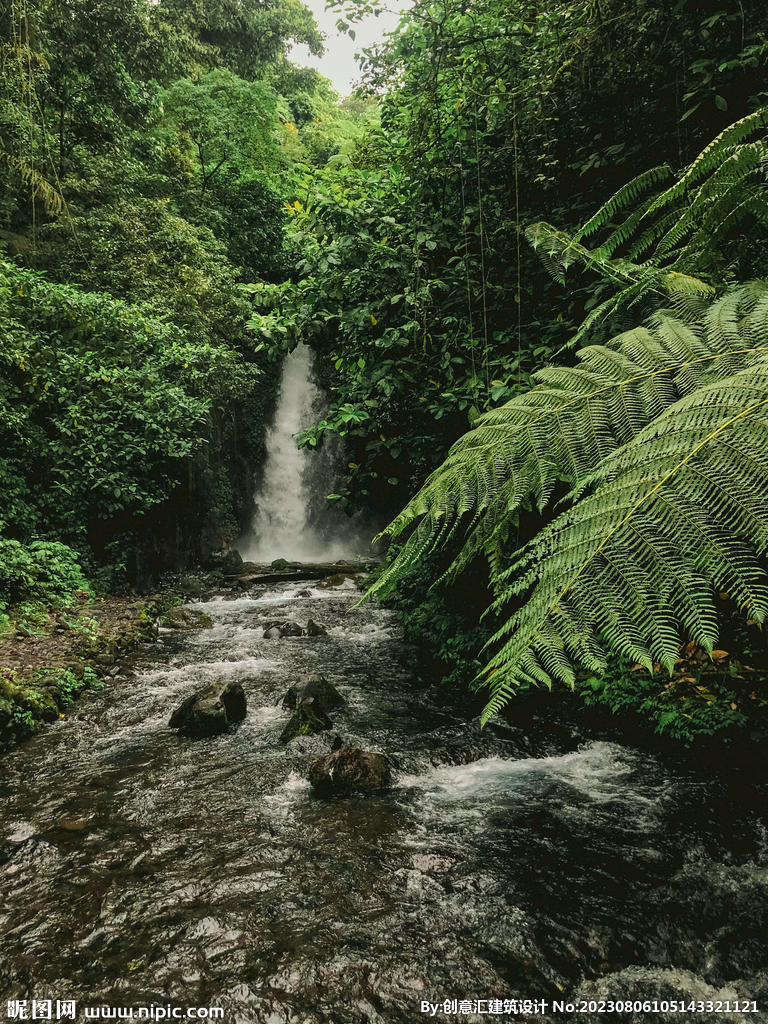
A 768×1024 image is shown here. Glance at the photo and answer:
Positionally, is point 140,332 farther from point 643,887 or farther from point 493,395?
point 643,887

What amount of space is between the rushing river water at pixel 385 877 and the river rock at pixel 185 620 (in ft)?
12.1

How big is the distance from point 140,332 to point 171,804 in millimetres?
8406

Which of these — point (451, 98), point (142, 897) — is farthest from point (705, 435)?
point (451, 98)

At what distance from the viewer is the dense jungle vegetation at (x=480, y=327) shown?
48.9 inches

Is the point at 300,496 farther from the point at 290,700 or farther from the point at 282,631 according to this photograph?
the point at 290,700

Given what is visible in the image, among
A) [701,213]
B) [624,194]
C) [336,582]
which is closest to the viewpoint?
[701,213]

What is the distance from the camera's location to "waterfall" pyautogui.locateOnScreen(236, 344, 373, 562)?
55.9 feet

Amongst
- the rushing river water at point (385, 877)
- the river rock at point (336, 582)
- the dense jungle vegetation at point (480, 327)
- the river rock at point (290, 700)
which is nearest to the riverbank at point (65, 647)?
the rushing river water at point (385, 877)

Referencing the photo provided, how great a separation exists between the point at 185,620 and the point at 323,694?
14.4 ft

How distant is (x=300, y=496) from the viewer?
57.0ft

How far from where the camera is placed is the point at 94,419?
9.43 metres

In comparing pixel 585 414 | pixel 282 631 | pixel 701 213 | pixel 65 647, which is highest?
pixel 701 213

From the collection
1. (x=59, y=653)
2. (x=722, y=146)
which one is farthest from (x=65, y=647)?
(x=722, y=146)

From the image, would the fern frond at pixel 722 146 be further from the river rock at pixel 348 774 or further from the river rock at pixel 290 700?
the river rock at pixel 290 700
